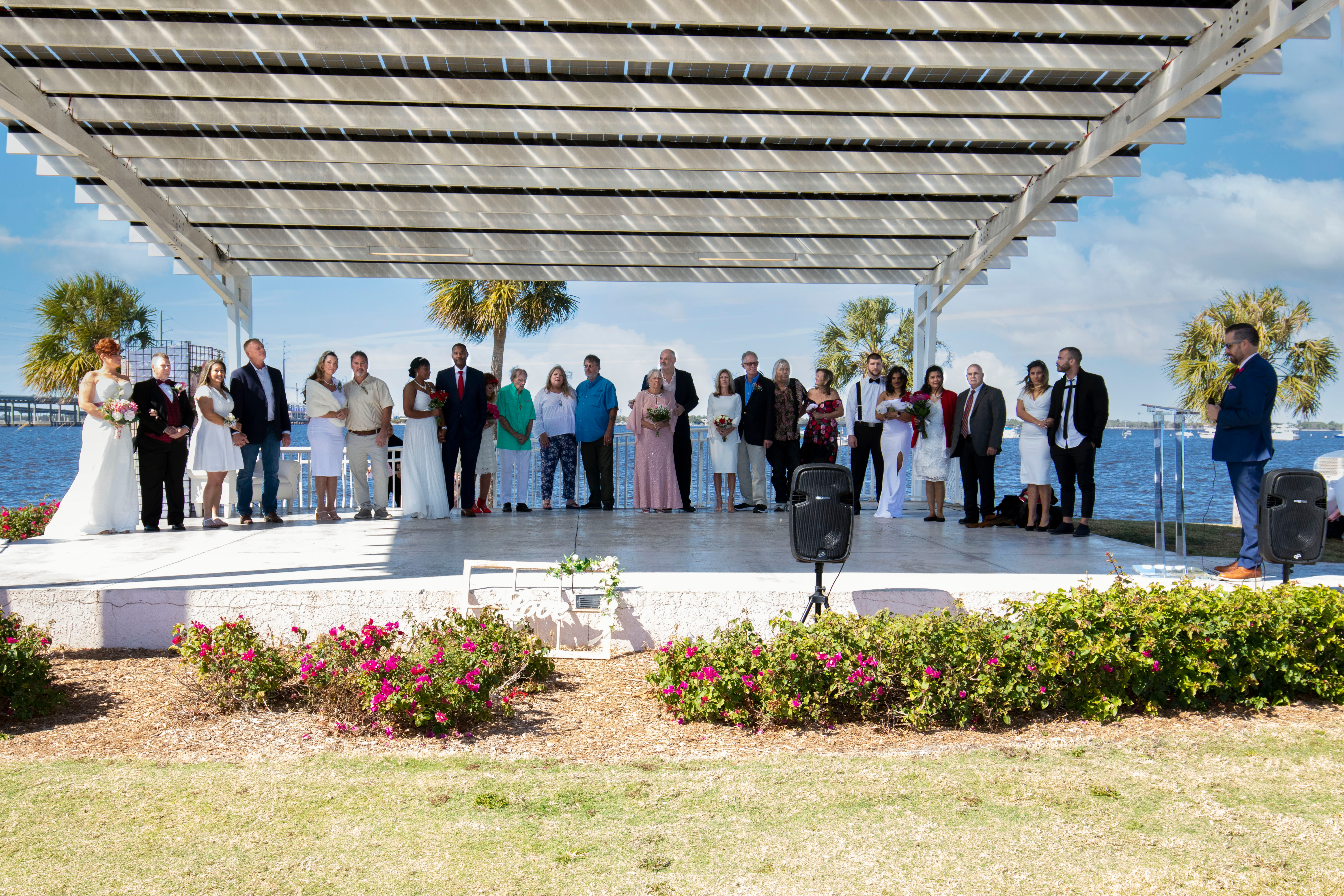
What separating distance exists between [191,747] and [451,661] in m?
1.11

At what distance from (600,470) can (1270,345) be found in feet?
66.3

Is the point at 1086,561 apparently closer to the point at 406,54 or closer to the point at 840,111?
the point at 840,111

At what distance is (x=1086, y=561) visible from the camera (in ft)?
22.0

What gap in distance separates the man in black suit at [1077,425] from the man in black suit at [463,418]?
581cm

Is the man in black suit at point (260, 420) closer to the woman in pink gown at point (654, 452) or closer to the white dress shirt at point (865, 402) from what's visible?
the woman in pink gown at point (654, 452)

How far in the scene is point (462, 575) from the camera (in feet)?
19.2

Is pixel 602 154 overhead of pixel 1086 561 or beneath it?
overhead

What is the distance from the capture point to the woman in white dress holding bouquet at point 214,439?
8500mm

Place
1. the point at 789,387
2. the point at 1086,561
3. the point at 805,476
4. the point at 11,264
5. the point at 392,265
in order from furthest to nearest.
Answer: the point at 11,264 < the point at 392,265 < the point at 789,387 < the point at 1086,561 < the point at 805,476

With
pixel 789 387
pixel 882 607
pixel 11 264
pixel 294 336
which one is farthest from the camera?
pixel 11 264

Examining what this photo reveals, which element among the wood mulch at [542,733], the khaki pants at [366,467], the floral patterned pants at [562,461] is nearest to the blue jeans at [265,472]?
the khaki pants at [366,467]

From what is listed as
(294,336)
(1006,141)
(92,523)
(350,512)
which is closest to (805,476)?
(1006,141)

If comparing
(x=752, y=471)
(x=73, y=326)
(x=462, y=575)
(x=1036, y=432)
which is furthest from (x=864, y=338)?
(x=462, y=575)

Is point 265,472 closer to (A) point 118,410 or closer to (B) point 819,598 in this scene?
(A) point 118,410
